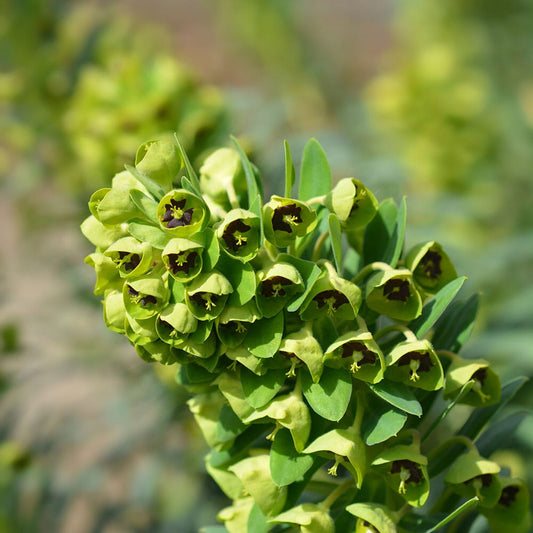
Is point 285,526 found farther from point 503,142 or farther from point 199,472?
point 503,142

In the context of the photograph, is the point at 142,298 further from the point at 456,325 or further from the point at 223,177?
the point at 456,325

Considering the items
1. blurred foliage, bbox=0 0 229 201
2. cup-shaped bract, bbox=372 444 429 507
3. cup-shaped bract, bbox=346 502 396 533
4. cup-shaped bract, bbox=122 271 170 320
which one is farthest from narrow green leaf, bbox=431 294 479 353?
blurred foliage, bbox=0 0 229 201

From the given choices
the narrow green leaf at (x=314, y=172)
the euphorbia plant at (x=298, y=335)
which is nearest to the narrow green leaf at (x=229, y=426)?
the euphorbia plant at (x=298, y=335)

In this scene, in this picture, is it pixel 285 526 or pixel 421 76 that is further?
pixel 421 76

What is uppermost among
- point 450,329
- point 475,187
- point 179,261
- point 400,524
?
point 475,187

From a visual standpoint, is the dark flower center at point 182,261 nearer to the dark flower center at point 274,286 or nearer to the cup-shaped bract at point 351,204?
the dark flower center at point 274,286

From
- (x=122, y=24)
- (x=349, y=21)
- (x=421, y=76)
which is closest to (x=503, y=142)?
(x=421, y=76)

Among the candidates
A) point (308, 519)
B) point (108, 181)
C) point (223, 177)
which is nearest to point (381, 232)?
point (223, 177)
